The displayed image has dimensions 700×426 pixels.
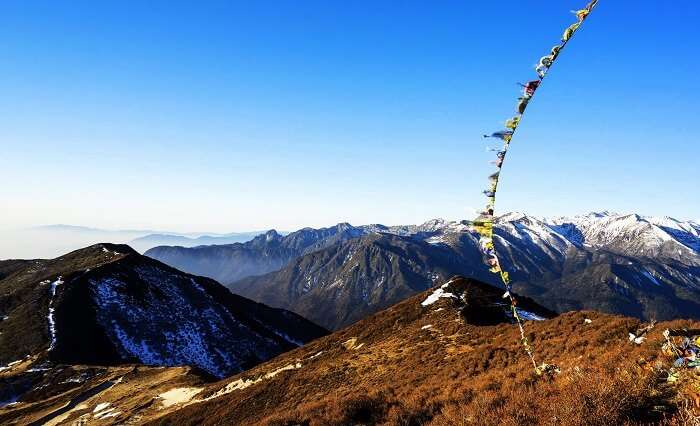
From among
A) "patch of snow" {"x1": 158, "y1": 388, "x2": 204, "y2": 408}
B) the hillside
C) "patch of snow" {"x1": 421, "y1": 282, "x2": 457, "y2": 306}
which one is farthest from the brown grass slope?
the hillside

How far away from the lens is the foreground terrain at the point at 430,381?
10.6 metres

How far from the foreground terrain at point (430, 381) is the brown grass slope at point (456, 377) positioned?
0.07 metres

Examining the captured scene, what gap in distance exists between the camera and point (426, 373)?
24391mm

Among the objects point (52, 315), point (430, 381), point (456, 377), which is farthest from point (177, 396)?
point (52, 315)

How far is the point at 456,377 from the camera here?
2127cm

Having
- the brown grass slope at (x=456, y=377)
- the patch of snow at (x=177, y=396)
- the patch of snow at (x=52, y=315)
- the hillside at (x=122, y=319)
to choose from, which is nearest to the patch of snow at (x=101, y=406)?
the patch of snow at (x=177, y=396)

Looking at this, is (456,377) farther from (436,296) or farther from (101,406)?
(101,406)

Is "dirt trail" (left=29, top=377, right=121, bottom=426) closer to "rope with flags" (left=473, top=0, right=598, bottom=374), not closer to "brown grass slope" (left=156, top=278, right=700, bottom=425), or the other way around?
"brown grass slope" (left=156, top=278, right=700, bottom=425)

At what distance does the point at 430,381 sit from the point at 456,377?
1.38 m

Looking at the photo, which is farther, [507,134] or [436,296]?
[436,296]

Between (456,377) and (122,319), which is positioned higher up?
(456,377)

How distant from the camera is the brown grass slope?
33.9 feet

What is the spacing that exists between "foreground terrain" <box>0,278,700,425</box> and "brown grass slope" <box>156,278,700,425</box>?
7 centimetres

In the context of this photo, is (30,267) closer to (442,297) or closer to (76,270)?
(76,270)
